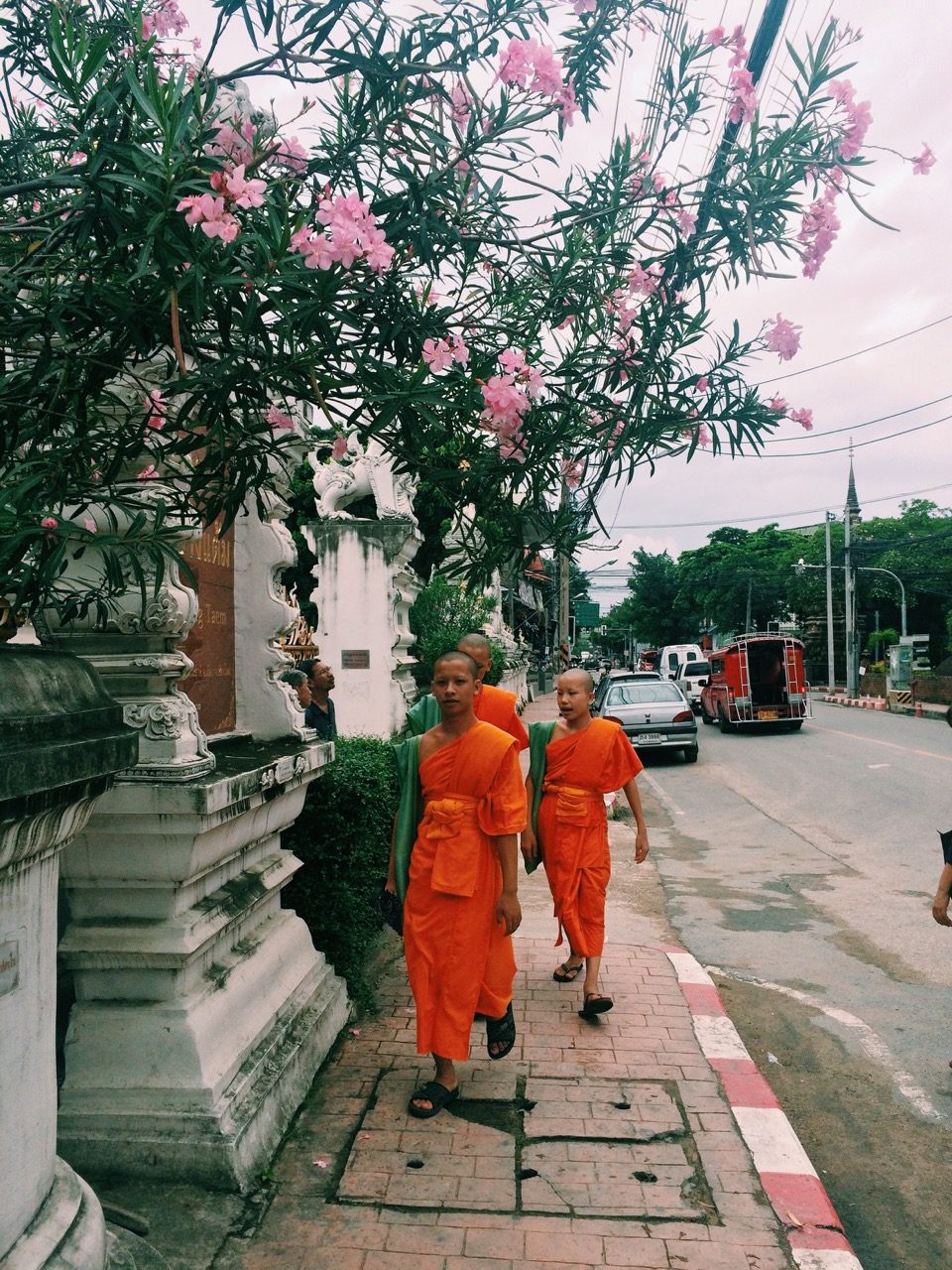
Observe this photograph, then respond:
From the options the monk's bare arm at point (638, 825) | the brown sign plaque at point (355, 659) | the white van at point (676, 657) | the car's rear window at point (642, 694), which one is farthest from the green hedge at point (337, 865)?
the white van at point (676, 657)

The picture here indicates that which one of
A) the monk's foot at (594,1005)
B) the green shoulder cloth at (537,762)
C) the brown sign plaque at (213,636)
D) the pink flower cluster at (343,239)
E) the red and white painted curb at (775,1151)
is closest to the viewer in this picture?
the pink flower cluster at (343,239)

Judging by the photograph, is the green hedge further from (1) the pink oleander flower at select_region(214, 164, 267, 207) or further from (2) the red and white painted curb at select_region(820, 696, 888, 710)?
(2) the red and white painted curb at select_region(820, 696, 888, 710)

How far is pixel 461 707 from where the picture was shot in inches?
155

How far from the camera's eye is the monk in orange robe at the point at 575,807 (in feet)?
16.5

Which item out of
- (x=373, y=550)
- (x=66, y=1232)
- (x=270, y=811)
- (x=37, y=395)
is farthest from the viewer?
(x=373, y=550)

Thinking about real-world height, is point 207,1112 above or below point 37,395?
below

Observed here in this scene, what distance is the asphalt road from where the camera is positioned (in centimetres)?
353

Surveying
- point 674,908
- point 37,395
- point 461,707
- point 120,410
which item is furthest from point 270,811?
point 674,908

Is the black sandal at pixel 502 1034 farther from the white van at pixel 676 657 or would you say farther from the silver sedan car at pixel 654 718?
the white van at pixel 676 657

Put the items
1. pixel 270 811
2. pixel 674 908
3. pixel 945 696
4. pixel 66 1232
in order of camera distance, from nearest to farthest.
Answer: pixel 66 1232 < pixel 270 811 < pixel 674 908 < pixel 945 696

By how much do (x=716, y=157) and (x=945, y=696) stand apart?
34.1 meters

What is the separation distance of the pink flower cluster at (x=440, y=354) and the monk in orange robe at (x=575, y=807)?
2.71m

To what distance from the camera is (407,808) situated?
4.06 m

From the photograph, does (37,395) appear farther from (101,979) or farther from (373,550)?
(373,550)
